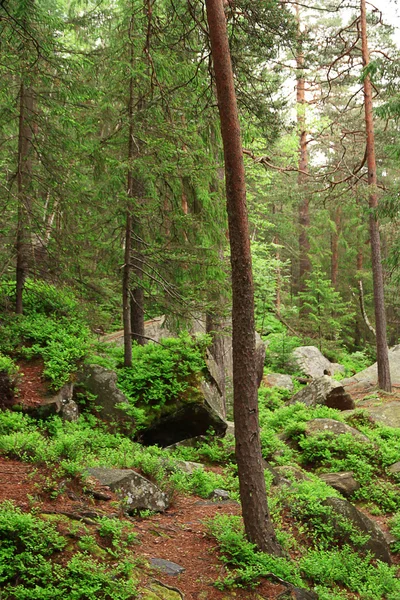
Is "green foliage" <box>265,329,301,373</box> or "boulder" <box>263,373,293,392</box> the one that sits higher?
"green foliage" <box>265,329,301,373</box>

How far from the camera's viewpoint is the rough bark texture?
5.82 m

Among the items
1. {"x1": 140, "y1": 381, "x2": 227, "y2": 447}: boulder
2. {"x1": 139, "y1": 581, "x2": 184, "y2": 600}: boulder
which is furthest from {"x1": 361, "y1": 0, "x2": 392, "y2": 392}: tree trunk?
{"x1": 139, "y1": 581, "x2": 184, "y2": 600}: boulder

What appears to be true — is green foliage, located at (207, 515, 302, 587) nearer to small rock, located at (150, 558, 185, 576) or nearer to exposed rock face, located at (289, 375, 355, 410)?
small rock, located at (150, 558, 185, 576)

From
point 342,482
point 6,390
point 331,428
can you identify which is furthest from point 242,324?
point 331,428

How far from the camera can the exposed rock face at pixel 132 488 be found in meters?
6.26

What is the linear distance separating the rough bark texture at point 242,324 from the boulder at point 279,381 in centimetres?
1280

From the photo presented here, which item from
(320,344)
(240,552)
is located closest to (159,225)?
(240,552)

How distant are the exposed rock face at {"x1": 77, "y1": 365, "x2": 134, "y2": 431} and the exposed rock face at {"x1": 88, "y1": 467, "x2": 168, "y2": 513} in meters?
2.60

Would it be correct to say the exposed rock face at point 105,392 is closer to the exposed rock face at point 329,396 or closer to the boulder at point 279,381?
the exposed rock face at point 329,396

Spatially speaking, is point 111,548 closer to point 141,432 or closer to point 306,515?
point 306,515

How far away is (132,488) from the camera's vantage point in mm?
6410

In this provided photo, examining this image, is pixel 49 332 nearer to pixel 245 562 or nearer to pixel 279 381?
pixel 245 562

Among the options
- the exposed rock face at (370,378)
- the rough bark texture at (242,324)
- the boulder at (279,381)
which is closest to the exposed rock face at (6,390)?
the rough bark texture at (242,324)

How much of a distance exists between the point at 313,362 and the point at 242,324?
16140mm
